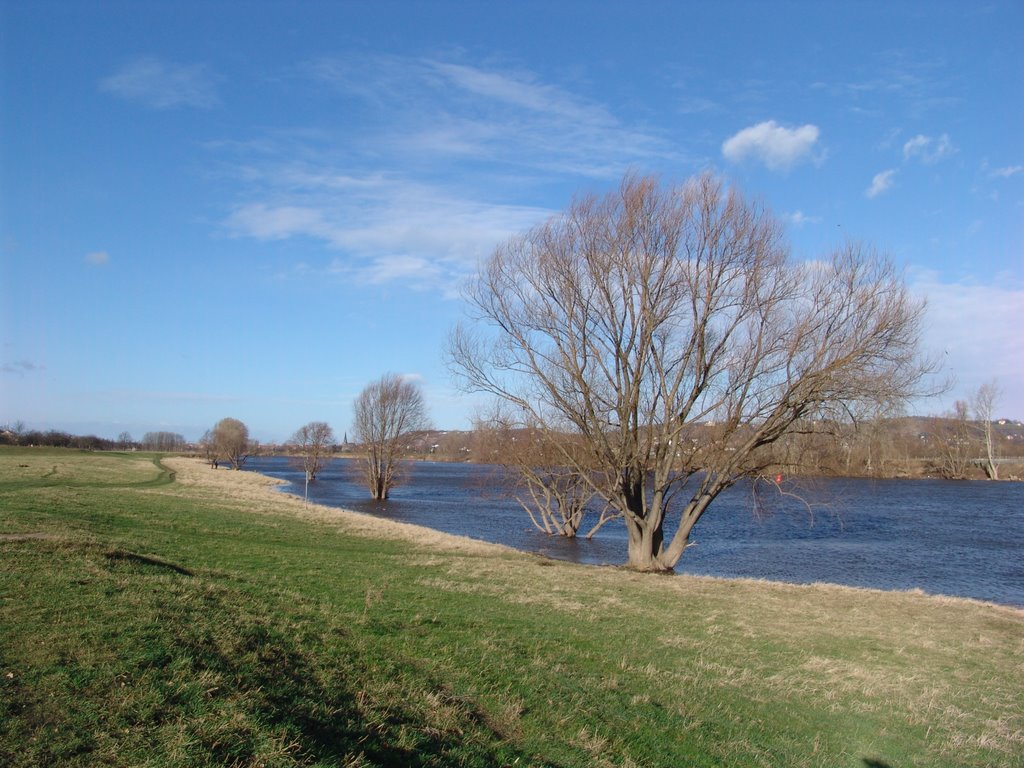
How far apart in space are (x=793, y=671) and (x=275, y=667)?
22.1ft

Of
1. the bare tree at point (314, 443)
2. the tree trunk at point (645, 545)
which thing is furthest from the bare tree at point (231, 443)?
the tree trunk at point (645, 545)

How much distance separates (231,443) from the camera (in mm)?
101562

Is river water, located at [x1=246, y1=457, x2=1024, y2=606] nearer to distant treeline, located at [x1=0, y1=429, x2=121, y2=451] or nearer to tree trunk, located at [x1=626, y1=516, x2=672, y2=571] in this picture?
tree trunk, located at [x1=626, y1=516, x2=672, y2=571]

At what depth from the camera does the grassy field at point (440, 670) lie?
504cm

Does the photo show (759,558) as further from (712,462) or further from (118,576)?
(118,576)

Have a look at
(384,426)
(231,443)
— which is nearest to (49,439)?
(231,443)

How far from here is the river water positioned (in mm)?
24406

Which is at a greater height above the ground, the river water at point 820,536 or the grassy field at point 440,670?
the grassy field at point 440,670

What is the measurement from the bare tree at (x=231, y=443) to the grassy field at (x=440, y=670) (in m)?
90.2

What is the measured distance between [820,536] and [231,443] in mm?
85264

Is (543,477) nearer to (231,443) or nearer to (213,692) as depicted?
(213,692)

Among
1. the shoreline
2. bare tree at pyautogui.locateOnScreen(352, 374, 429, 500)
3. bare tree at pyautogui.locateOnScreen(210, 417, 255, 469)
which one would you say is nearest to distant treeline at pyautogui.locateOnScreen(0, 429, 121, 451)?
bare tree at pyautogui.locateOnScreen(210, 417, 255, 469)

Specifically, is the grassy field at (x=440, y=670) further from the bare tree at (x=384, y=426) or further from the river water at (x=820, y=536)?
the bare tree at (x=384, y=426)

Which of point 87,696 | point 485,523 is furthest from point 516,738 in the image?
point 485,523
